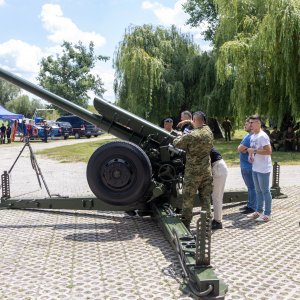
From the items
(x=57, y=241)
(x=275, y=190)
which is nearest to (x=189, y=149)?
(x=57, y=241)

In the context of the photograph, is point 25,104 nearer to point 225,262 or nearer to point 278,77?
point 278,77

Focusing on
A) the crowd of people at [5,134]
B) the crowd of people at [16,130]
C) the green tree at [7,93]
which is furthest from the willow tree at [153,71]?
the green tree at [7,93]

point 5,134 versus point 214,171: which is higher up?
point 214,171

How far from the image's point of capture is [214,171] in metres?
6.57

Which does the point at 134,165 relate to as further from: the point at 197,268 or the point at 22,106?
the point at 22,106

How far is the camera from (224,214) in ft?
25.7

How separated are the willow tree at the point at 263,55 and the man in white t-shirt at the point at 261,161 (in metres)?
11.5

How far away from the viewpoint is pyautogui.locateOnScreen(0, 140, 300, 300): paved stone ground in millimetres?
4316

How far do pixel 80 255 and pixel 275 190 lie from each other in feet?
15.8

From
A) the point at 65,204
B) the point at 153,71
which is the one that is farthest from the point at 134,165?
the point at 153,71

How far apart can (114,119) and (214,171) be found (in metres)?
1.75

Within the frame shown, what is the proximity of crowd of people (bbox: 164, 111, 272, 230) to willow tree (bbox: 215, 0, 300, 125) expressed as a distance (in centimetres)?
1114

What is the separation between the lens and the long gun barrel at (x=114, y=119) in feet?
23.1

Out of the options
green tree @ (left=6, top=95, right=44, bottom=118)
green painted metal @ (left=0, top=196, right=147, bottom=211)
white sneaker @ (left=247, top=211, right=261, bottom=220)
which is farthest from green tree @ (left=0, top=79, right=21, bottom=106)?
white sneaker @ (left=247, top=211, right=261, bottom=220)
